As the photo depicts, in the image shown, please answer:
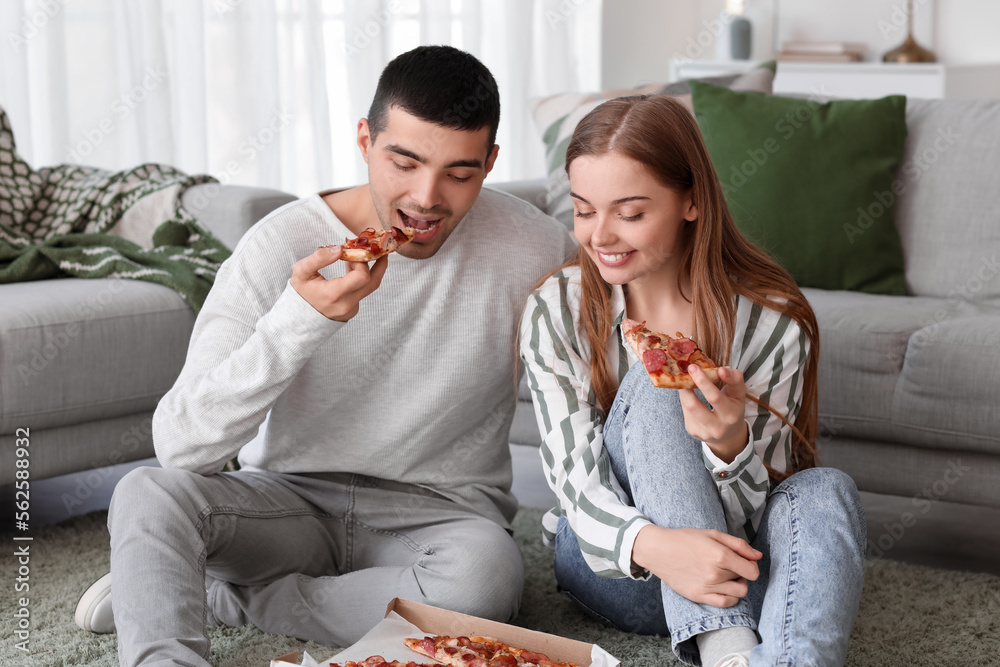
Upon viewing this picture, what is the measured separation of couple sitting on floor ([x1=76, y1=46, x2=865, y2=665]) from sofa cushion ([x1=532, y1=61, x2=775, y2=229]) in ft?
3.39

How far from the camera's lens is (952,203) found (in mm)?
2518

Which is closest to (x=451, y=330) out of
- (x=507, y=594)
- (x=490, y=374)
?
(x=490, y=374)

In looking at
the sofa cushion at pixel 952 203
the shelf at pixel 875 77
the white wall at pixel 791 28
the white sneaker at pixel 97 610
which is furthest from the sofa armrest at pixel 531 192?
the white wall at pixel 791 28

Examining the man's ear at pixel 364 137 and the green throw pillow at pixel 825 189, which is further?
the green throw pillow at pixel 825 189

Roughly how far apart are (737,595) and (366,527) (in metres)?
0.65

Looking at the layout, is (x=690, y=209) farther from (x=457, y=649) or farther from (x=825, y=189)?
(x=825, y=189)

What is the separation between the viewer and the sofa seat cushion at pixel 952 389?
1.99 meters

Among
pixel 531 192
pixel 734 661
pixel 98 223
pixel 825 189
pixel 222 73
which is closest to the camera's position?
pixel 734 661

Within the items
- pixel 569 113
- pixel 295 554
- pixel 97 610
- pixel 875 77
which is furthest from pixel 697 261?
pixel 875 77

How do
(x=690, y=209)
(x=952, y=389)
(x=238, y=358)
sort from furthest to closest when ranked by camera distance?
1. (x=952, y=389)
2. (x=690, y=209)
3. (x=238, y=358)

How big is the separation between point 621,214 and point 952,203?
1.34 meters

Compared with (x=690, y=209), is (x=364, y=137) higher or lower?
higher

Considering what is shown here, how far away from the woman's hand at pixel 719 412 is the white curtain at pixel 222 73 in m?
2.14

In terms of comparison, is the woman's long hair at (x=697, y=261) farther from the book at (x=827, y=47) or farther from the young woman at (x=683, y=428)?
the book at (x=827, y=47)
